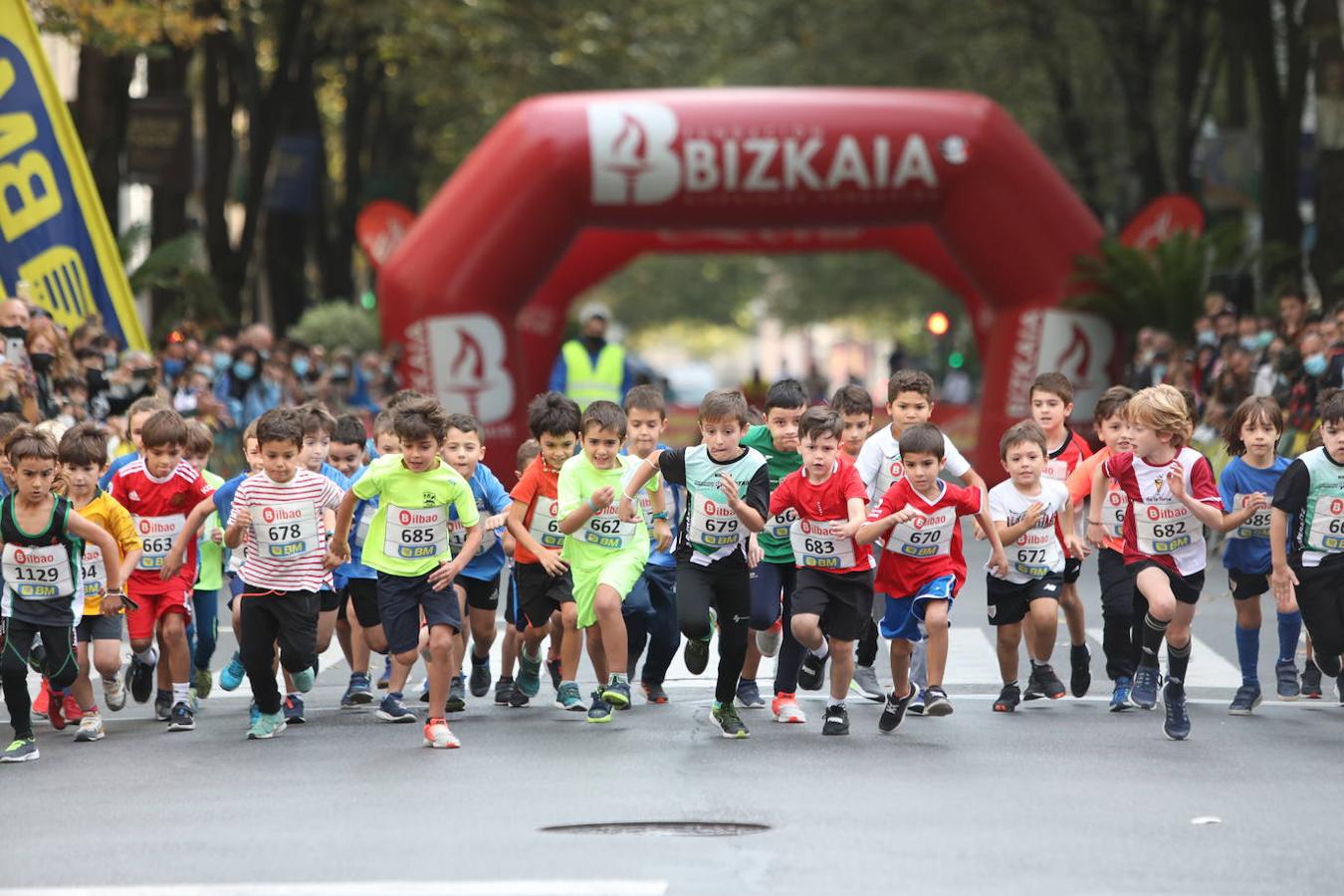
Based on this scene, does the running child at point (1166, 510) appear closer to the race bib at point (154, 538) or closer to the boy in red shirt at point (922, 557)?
the boy in red shirt at point (922, 557)

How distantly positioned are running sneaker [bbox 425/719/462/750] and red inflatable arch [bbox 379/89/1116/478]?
1409 cm

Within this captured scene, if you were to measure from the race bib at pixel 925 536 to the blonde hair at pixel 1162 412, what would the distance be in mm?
983

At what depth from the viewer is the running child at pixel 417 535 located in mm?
10195

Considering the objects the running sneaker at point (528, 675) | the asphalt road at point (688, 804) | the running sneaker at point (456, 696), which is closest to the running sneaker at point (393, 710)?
the asphalt road at point (688, 804)

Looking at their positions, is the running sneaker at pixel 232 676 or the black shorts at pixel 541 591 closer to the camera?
the black shorts at pixel 541 591

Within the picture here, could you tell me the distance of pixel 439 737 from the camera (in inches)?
395

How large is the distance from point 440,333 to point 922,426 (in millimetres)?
14617

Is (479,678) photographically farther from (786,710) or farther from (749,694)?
(786,710)

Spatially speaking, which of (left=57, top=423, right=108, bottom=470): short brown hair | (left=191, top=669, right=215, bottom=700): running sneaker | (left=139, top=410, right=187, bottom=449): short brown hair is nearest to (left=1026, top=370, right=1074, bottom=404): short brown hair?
(left=139, top=410, right=187, bottom=449): short brown hair

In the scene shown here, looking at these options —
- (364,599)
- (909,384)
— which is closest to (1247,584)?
(909,384)

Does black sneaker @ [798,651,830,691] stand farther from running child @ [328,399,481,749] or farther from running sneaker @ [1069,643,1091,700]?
running child @ [328,399,481,749]

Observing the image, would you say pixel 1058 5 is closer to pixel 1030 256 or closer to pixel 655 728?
pixel 1030 256

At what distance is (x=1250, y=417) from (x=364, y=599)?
439 centimetres

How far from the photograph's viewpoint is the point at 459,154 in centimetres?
4241
